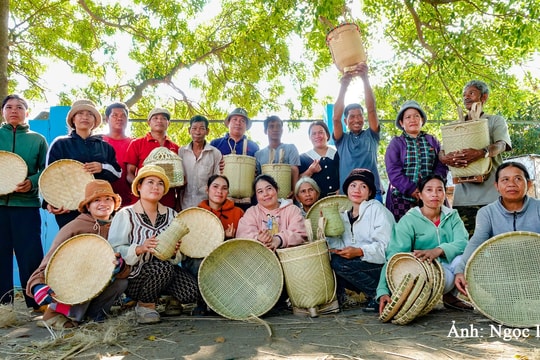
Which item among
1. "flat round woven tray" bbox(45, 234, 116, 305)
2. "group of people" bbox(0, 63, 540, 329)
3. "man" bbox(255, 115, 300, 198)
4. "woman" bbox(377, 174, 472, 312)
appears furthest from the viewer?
"man" bbox(255, 115, 300, 198)

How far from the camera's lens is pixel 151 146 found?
4.53m

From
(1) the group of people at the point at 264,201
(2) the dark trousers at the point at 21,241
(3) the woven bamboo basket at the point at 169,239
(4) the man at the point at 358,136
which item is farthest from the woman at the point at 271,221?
(2) the dark trousers at the point at 21,241

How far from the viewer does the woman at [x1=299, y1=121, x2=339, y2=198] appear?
4.74 metres

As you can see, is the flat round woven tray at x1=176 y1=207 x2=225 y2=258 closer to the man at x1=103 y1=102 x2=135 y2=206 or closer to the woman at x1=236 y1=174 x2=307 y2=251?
the woman at x1=236 y1=174 x2=307 y2=251

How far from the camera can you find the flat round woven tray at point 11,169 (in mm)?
4000

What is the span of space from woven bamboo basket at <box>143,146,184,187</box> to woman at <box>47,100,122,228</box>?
14.6 inches

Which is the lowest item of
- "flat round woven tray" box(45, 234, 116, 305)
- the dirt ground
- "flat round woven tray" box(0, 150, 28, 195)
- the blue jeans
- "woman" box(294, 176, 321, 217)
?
the dirt ground

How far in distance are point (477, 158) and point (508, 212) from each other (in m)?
0.71

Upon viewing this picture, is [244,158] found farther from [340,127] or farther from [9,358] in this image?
[9,358]

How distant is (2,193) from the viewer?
3.95m

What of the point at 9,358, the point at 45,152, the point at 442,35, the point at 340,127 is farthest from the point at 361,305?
the point at 442,35

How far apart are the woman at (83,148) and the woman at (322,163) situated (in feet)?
6.25

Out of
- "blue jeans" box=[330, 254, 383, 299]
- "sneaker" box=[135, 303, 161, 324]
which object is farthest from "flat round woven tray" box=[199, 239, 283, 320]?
"blue jeans" box=[330, 254, 383, 299]

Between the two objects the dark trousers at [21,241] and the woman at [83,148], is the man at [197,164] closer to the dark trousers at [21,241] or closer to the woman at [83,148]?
the woman at [83,148]
